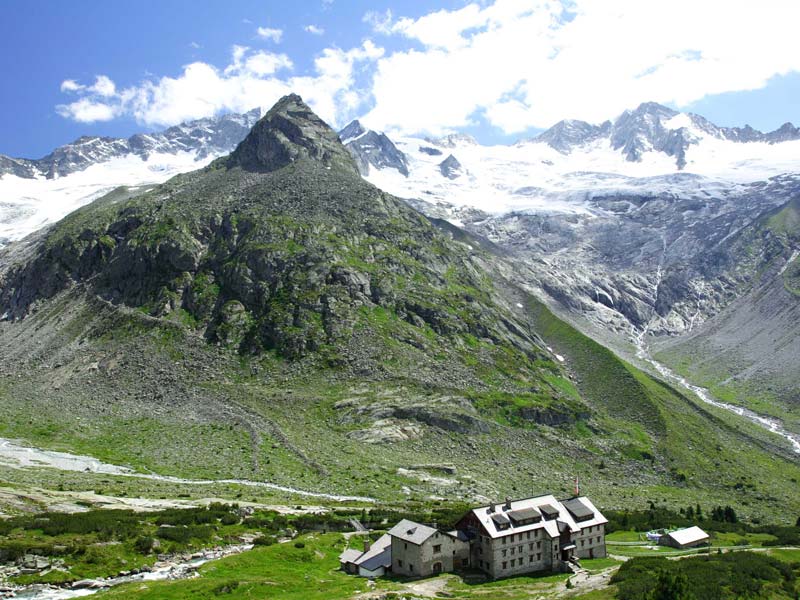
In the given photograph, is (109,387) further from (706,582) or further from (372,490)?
(706,582)

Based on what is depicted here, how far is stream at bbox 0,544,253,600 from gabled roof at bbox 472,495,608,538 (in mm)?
25901

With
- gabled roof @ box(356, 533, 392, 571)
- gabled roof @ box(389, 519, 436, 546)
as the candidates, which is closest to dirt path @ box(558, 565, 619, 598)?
Result: gabled roof @ box(389, 519, 436, 546)

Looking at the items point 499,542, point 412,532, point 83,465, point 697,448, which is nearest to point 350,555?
point 412,532

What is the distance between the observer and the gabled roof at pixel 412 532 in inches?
2665

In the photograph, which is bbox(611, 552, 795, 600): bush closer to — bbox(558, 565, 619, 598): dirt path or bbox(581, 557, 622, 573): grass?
bbox(558, 565, 619, 598): dirt path

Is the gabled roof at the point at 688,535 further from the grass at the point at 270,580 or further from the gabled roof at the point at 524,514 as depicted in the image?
the grass at the point at 270,580

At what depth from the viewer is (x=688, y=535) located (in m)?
89.7

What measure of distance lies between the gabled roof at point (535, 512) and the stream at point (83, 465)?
39.4 m

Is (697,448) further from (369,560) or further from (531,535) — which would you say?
(369,560)

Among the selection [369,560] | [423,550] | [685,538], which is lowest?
[685,538]

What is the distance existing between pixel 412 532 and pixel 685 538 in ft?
135

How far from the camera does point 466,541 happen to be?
72125 millimetres

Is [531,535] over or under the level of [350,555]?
over

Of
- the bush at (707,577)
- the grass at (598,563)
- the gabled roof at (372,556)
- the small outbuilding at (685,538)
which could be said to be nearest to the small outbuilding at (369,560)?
the gabled roof at (372,556)
